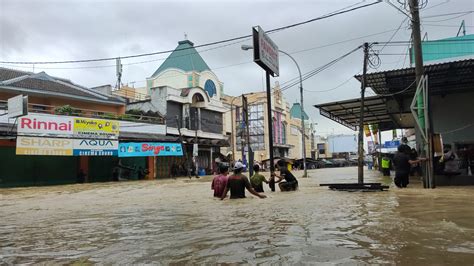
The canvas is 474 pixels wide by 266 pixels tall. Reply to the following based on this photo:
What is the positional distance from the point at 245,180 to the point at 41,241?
20.5 feet

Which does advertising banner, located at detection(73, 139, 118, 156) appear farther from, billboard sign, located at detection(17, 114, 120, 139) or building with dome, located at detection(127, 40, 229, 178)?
building with dome, located at detection(127, 40, 229, 178)

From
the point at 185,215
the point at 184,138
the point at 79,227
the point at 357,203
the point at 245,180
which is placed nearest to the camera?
the point at 79,227

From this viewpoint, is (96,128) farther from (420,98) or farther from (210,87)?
(210,87)

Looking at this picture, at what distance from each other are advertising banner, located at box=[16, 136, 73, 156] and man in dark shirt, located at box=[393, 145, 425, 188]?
1973 centimetres

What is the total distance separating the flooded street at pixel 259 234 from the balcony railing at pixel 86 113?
1788cm

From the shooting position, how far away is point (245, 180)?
480 inches

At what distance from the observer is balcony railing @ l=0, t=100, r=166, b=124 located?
27375 millimetres

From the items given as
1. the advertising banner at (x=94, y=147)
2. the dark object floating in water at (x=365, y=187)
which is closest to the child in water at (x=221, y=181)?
the dark object floating in water at (x=365, y=187)

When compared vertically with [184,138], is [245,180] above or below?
below

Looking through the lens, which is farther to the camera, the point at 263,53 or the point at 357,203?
the point at 263,53

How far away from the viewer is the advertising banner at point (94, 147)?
90.4 feet

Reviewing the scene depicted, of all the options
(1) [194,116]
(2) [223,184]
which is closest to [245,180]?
(2) [223,184]

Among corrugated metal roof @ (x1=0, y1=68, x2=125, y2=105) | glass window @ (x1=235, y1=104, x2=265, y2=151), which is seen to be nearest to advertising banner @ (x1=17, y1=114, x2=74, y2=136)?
corrugated metal roof @ (x1=0, y1=68, x2=125, y2=105)

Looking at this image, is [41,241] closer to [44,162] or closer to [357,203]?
[357,203]
